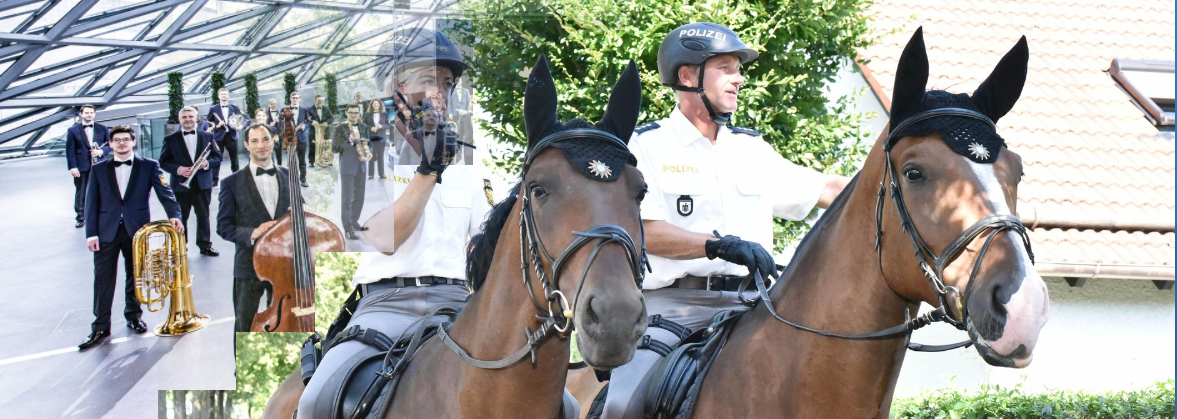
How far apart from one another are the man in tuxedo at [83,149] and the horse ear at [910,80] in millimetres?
4818

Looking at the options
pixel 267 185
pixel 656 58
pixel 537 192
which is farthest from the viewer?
pixel 656 58

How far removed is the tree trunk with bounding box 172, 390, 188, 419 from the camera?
583 centimetres

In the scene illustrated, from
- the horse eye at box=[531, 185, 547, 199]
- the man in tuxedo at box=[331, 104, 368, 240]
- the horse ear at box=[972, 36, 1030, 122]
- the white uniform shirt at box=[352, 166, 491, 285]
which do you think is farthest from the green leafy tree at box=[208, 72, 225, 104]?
the horse ear at box=[972, 36, 1030, 122]

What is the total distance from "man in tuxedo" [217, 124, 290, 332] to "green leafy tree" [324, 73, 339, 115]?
0.82 m

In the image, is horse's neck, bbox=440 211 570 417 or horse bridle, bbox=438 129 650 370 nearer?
horse bridle, bbox=438 129 650 370

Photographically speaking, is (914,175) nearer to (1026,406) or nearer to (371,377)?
(371,377)

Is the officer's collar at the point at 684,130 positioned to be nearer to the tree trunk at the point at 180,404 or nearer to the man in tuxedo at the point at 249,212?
the man in tuxedo at the point at 249,212

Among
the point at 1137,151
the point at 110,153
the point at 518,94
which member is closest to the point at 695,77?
the point at 518,94

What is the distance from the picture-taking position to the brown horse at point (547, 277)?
7.70 feet

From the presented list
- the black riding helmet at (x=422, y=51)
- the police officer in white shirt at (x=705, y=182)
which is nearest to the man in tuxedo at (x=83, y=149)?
the black riding helmet at (x=422, y=51)

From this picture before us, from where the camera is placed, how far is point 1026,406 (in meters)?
5.96

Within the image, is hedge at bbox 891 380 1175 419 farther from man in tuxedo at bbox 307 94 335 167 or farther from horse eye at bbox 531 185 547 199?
horse eye at bbox 531 185 547 199

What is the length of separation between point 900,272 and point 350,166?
294cm

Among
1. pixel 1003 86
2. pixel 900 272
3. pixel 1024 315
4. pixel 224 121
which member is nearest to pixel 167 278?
pixel 224 121
